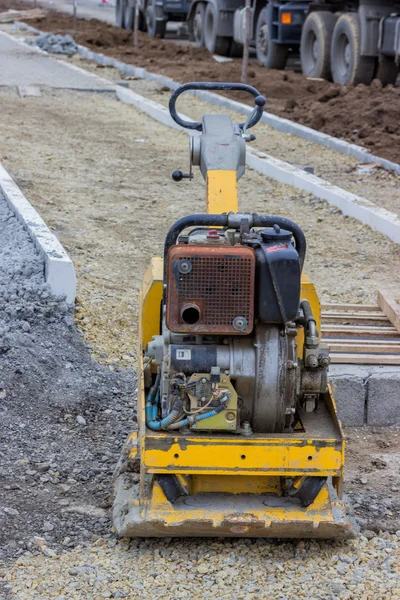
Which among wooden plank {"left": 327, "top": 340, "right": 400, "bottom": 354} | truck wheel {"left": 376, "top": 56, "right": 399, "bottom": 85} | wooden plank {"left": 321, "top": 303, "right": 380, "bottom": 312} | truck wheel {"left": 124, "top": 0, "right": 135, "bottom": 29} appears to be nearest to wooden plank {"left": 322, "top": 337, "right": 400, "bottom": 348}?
wooden plank {"left": 327, "top": 340, "right": 400, "bottom": 354}

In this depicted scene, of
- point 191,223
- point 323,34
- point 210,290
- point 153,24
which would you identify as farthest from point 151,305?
point 153,24

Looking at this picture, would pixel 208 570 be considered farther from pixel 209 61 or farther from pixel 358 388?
pixel 209 61

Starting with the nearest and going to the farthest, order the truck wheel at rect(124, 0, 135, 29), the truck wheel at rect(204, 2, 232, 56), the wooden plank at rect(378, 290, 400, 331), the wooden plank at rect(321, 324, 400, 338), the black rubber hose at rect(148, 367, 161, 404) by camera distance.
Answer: the black rubber hose at rect(148, 367, 161, 404) < the wooden plank at rect(321, 324, 400, 338) < the wooden plank at rect(378, 290, 400, 331) < the truck wheel at rect(204, 2, 232, 56) < the truck wheel at rect(124, 0, 135, 29)

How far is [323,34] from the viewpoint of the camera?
16.1m

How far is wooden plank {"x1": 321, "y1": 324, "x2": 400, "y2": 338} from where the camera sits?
5.55 metres

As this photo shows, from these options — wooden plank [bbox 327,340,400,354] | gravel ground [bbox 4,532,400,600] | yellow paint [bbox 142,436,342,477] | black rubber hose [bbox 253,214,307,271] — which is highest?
black rubber hose [bbox 253,214,307,271]

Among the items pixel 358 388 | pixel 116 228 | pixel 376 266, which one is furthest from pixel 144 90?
pixel 358 388

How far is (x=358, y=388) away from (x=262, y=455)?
5.39 feet

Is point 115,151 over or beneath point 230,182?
beneath

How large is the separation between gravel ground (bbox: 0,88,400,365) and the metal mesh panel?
223 centimetres

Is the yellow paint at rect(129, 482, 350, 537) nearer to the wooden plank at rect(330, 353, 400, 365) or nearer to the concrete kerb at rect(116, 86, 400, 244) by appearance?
the wooden plank at rect(330, 353, 400, 365)

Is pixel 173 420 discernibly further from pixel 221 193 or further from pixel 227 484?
pixel 221 193

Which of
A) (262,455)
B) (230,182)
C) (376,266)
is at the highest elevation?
(230,182)

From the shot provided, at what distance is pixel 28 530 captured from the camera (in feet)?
12.4
